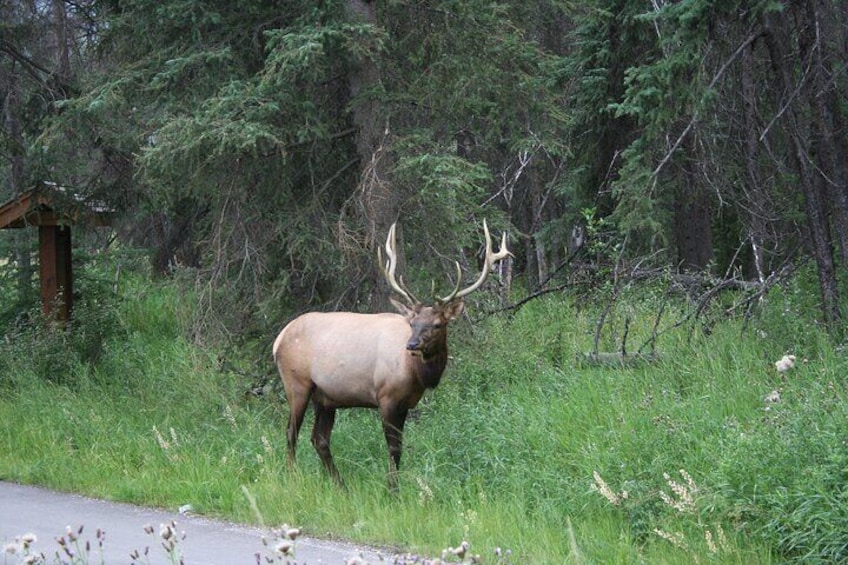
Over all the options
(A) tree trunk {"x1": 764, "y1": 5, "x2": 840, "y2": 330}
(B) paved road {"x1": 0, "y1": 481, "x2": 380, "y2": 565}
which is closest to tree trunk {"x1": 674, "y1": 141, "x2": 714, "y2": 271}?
(A) tree trunk {"x1": 764, "y1": 5, "x2": 840, "y2": 330}

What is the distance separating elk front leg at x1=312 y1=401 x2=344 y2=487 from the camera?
32.8ft

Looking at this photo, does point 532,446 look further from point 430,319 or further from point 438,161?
point 438,161

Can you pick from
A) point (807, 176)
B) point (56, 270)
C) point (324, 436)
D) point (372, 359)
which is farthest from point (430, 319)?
point (56, 270)

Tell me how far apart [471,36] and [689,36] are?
8.16 feet

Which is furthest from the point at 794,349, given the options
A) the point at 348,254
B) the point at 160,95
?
the point at 160,95

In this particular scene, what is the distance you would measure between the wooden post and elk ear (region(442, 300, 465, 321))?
7987 millimetres

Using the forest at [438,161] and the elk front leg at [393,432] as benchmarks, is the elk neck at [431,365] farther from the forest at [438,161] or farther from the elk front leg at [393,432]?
the forest at [438,161]

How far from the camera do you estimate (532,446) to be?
376 inches

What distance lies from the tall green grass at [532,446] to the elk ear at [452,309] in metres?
1.15

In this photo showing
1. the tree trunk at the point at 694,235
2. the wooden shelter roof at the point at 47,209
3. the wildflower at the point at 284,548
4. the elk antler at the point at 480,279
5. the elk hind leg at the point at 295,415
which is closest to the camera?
the wildflower at the point at 284,548

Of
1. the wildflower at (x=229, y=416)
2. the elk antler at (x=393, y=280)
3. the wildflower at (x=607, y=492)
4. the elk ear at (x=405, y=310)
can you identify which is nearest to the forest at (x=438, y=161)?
the wildflower at (x=229, y=416)

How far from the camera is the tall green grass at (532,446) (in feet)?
24.8

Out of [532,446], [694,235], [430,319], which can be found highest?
[430,319]

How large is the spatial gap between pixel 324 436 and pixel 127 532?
190cm
